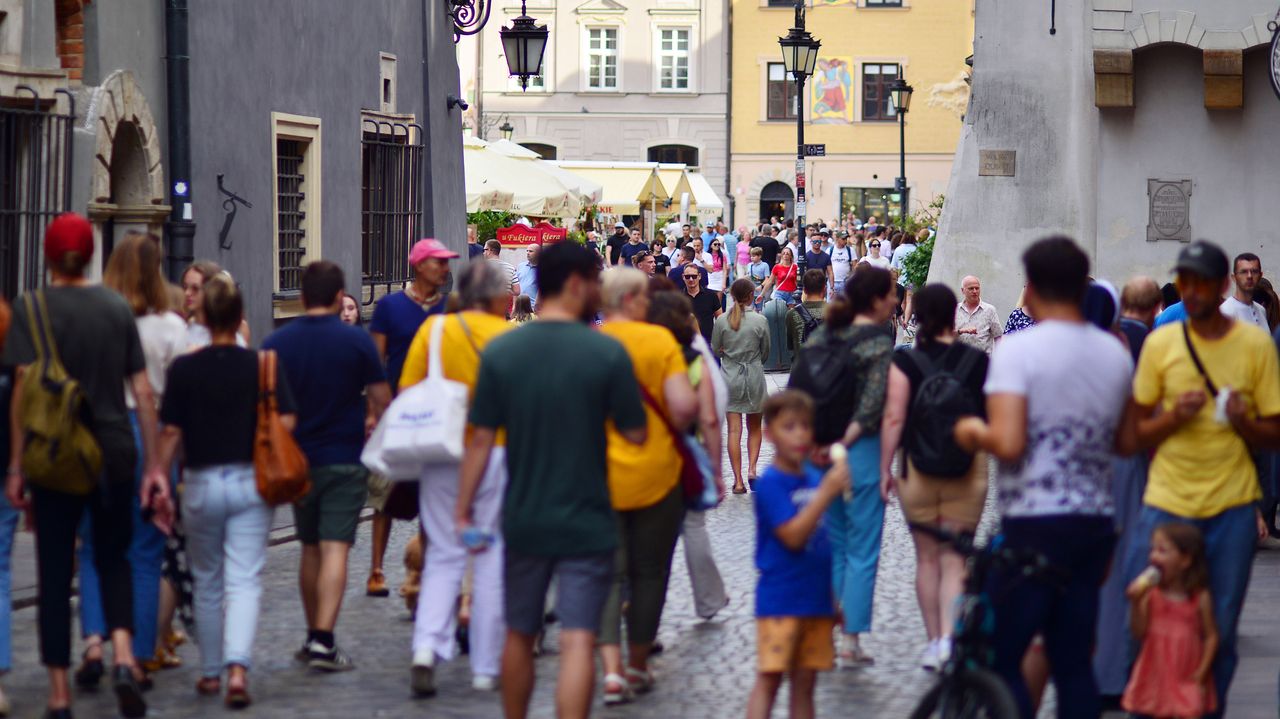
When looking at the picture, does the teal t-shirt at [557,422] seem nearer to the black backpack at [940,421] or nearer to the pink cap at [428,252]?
the black backpack at [940,421]

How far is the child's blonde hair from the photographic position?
21.2 feet

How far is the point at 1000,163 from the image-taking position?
1916 centimetres

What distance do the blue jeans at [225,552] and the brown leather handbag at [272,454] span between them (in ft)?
0.23

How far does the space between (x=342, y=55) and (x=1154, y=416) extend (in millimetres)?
12674

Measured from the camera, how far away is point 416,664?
7777mm

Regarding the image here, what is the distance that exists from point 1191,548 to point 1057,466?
3.24ft

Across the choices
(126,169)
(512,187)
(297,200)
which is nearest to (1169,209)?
(297,200)

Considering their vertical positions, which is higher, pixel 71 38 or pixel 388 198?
pixel 71 38

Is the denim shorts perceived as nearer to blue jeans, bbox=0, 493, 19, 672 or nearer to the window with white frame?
blue jeans, bbox=0, 493, 19, 672

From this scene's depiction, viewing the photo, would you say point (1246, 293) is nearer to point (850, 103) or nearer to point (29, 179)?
point (29, 179)

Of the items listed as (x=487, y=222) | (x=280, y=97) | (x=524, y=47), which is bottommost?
(x=487, y=222)

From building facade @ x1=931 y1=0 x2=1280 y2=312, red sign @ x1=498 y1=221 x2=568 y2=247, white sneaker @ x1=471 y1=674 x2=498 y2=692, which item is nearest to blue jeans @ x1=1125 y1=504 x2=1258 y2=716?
white sneaker @ x1=471 y1=674 x2=498 y2=692

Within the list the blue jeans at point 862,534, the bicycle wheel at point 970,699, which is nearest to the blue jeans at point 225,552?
the blue jeans at point 862,534

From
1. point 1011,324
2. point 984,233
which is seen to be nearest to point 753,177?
point 984,233
